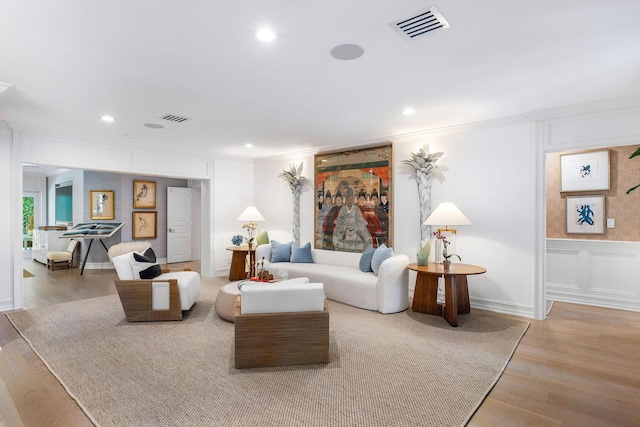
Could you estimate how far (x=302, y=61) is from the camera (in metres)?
2.78

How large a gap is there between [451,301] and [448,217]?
1.00 m

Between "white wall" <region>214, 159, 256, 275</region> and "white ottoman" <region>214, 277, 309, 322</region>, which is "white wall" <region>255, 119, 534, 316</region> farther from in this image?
"white wall" <region>214, 159, 256, 275</region>

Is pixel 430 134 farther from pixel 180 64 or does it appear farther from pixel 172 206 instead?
pixel 172 206

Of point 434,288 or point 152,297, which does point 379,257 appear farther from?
point 152,297

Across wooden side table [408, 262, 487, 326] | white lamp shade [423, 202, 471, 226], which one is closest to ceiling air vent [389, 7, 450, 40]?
white lamp shade [423, 202, 471, 226]

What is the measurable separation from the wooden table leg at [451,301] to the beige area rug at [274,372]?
94 millimetres

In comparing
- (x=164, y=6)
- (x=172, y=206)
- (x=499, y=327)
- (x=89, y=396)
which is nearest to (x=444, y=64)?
(x=164, y=6)

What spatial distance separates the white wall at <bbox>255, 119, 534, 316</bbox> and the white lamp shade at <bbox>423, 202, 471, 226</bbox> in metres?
0.51

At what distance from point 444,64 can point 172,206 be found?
802cm

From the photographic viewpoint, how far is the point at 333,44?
2.51 metres

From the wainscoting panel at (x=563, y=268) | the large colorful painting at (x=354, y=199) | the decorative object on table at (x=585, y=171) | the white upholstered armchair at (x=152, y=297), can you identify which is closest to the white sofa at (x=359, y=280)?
the large colorful painting at (x=354, y=199)

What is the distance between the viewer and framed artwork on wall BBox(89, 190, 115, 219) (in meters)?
8.11

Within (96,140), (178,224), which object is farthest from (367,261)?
(178,224)

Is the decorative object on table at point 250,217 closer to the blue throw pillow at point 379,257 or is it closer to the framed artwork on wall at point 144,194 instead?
the blue throw pillow at point 379,257
